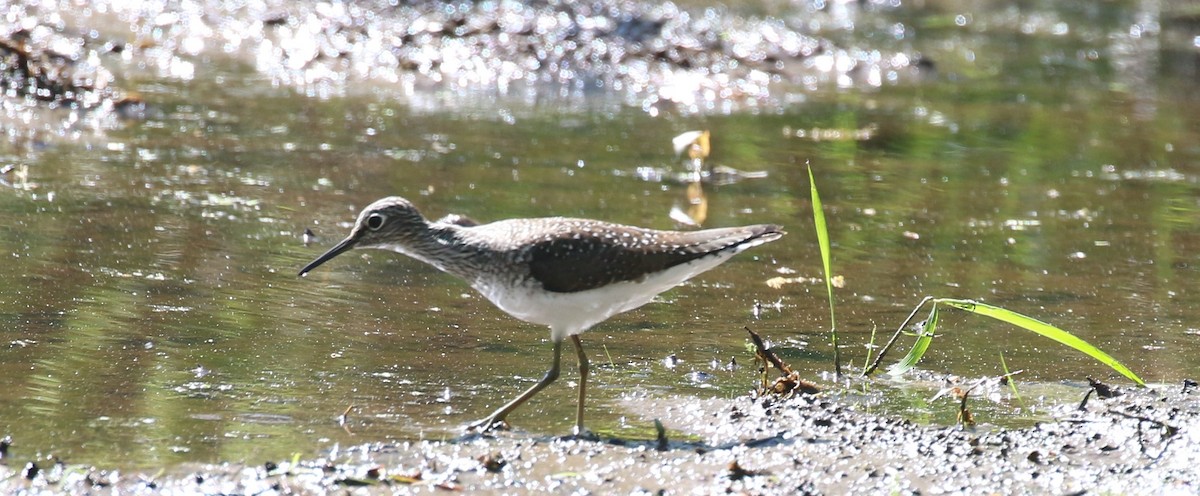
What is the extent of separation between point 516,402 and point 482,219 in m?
3.11

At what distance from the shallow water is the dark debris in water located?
0.77 ft

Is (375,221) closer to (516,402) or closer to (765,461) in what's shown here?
(516,402)

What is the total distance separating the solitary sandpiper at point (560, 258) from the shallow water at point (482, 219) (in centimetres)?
37

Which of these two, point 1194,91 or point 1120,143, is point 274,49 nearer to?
point 1120,143

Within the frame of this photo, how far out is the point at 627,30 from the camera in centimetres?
1480

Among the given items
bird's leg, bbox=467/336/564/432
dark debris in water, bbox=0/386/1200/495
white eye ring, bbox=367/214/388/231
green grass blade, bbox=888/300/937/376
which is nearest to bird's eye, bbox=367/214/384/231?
white eye ring, bbox=367/214/388/231

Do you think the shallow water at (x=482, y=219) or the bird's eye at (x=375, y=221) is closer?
the shallow water at (x=482, y=219)

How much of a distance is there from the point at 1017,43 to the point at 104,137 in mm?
11389

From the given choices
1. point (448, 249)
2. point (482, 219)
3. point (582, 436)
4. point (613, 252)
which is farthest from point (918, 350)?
point (482, 219)

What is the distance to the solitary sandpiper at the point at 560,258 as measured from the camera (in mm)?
5723

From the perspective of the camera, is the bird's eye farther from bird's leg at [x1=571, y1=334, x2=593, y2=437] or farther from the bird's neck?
bird's leg at [x1=571, y1=334, x2=593, y2=437]

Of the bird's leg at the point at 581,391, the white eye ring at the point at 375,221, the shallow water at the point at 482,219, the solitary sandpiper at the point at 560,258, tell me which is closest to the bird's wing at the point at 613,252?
the solitary sandpiper at the point at 560,258

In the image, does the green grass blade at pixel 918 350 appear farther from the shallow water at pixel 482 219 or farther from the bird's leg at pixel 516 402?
the bird's leg at pixel 516 402

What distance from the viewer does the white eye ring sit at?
6.02 meters
